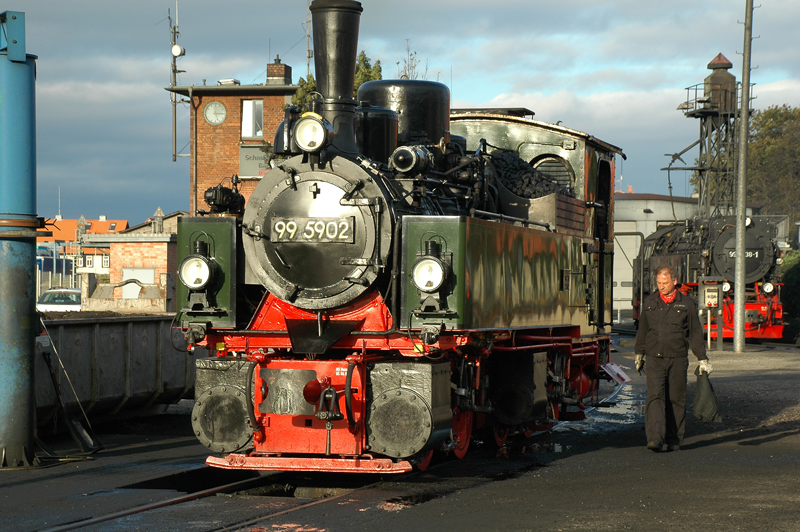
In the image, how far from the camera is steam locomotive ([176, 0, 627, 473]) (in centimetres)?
701

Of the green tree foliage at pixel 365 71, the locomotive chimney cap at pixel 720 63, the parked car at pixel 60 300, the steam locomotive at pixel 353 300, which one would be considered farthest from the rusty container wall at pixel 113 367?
the locomotive chimney cap at pixel 720 63

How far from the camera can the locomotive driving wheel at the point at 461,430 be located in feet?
25.9

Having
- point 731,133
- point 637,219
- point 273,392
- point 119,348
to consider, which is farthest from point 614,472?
point 637,219

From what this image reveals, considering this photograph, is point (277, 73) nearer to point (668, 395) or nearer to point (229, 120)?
point (229, 120)

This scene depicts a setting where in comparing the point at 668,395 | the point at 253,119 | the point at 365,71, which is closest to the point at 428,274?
the point at 668,395

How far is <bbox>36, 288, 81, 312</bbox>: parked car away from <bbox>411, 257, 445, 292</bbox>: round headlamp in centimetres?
2445

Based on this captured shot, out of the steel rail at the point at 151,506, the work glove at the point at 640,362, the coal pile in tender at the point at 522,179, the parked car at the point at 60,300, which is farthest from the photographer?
the parked car at the point at 60,300

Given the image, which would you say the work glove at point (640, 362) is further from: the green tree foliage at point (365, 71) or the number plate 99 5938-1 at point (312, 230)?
the green tree foliage at point (365, 71)

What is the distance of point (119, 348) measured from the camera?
10.9m

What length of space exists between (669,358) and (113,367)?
5995 millimetres

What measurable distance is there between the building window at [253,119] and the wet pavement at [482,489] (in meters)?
27.6

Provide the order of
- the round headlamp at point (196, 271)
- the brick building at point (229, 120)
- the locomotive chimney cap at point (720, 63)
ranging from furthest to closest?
the locomotive chimney cap at point (720, 63) → the brick building at point (229, 120) → the round headlamp at point (196, 271)

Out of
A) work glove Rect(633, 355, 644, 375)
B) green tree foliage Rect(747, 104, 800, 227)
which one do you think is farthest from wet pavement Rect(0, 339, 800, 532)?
green tree foliage Rect(747, 104, 800, 227)

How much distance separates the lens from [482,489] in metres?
7.00
